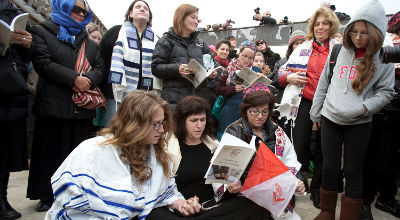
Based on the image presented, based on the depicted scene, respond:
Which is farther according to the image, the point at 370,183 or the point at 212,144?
the point at 370,183

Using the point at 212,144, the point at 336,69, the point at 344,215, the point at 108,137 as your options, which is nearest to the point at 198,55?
the point at 212,144

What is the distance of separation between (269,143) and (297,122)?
0.66 metres

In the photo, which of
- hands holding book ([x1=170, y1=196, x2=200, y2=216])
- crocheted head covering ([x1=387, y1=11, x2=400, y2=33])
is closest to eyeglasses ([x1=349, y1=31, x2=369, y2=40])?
crocheted head covering ([x1=387, y1=11, x2=400, y2=33])

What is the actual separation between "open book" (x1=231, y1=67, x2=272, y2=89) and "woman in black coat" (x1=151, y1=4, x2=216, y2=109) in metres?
0.28

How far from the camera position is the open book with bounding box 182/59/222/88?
294cm

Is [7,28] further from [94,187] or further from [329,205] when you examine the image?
[329,205]

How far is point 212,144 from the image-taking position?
254 centimetres

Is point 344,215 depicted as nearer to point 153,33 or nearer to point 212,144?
point 212,144

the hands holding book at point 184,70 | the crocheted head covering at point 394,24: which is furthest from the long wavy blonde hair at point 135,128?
the crocheted head covering at point 394,24

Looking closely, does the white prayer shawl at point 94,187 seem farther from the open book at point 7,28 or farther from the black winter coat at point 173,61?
the black winter coat at point 173,61

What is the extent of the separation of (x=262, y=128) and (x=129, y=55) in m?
1.53

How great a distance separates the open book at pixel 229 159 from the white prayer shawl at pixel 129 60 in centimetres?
151

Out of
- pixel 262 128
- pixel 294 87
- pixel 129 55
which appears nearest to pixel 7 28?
pixel 129 55

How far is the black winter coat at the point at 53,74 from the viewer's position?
A: 2.62m
